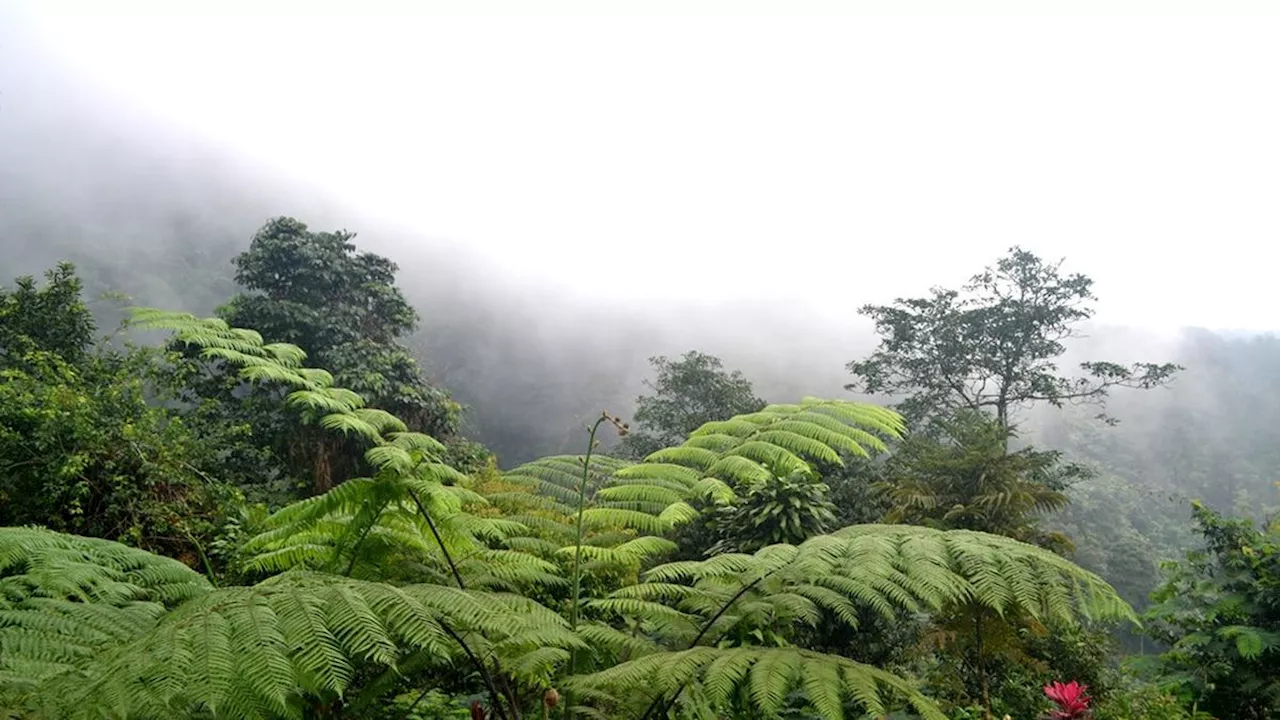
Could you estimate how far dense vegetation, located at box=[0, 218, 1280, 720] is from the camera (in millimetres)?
1207

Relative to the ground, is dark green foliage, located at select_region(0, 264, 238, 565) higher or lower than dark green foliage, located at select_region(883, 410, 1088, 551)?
lower

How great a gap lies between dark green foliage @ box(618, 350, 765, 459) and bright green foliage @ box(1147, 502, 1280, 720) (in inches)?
366

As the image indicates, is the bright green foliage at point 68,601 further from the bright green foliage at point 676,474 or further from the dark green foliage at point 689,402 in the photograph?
the dark green foliage at point 689,402

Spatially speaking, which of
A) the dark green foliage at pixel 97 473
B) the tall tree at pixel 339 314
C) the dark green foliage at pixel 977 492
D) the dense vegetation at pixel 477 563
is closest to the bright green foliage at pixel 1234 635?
the dense vegetation at pixel 477 563

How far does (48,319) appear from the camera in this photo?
7.98 m

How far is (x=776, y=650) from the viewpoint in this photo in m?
1.38

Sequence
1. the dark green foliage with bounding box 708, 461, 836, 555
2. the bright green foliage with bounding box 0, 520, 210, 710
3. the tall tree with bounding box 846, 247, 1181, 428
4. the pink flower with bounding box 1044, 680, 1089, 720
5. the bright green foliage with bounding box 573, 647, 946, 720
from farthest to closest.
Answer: the tall tree with bounding box 846, 247, 1181, 428 → the dark green foliage with bounding box 708, 461, 836, 555 → the pink flower with bounding box 1044, 680, 1089, 720 → the bright green foliage with bounding box 0, 520, 210, 710 → the bright green foliage with bounding box 573, 647, 946, 720

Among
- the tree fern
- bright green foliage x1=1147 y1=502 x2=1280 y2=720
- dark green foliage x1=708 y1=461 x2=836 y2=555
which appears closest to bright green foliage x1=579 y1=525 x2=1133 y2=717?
the tree fern

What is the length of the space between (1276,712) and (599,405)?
1290 inches

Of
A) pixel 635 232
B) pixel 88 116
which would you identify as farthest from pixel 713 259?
pixel 88 116

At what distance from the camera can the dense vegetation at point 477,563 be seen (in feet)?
3.96

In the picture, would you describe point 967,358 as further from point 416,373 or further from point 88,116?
point 88,116

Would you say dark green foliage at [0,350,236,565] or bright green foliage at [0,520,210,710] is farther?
dark green foliage at [0,350,236,565]

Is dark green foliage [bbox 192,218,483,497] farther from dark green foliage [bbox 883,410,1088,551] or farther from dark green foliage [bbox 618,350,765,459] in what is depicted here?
dark green foliage [bbox 883,410,1088,551]
